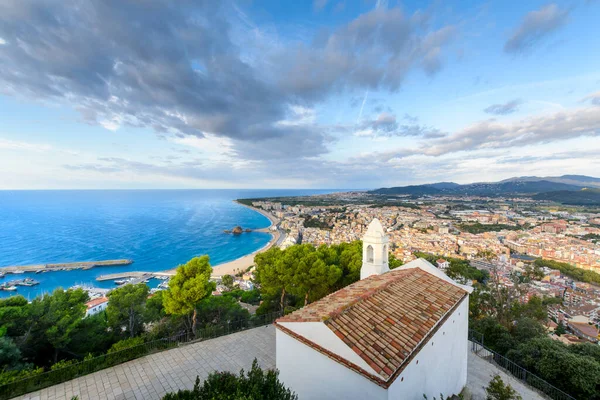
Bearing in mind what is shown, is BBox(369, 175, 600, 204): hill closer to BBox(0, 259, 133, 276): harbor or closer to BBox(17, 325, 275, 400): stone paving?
BBox(17, 325, 275, 400): stone paving

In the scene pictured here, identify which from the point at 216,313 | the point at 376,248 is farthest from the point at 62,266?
the point at 376,248

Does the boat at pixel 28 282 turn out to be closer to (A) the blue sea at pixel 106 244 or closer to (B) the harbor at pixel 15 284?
(B) the harbor at pixel 15 284

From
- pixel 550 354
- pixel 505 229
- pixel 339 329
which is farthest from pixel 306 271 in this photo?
pixel 505 229

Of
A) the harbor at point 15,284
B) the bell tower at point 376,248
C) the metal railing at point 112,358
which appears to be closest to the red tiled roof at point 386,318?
the bell tower at point 376,248

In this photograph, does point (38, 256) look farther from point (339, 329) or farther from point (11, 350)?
point (339, 329)

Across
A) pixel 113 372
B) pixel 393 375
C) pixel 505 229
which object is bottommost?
pixel 505 229

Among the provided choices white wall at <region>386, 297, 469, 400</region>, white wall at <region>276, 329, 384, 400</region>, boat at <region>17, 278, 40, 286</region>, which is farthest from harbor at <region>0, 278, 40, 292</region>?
white wall at <region>386, 297, 469, 400</region>
